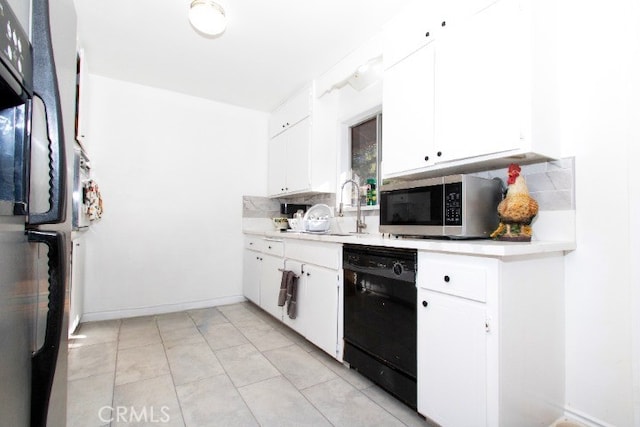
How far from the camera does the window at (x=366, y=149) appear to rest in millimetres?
3004

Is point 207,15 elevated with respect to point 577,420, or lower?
elevated

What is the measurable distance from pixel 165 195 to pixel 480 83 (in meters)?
3.25

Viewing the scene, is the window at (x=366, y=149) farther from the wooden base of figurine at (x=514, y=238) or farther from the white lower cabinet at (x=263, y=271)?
the wooden base of figurine at (x=514, y=238)

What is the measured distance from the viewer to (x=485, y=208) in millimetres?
1737

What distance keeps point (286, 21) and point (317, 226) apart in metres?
1.64

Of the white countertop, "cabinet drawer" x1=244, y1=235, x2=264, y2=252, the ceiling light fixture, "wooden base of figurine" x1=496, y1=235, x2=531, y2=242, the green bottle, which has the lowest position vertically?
"cabinet drawer" x1=244, y1=235, x2=264, y2=252

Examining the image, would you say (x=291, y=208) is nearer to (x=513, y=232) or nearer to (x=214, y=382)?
(x=214, y=382)

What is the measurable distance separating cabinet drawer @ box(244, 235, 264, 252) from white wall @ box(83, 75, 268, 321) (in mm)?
133

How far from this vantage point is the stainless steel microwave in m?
1.65

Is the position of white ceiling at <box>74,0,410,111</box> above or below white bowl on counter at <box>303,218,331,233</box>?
above

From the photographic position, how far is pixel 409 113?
2094 mm

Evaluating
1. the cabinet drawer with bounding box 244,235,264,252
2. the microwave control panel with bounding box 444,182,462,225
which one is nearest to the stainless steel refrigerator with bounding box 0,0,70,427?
the microwave control panel with bounding box 444,182,462,225

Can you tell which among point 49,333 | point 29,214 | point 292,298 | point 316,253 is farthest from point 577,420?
point 29,214

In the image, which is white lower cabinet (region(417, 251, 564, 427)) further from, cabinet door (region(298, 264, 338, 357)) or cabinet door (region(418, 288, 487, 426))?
cabinet door (region(298, 264, 338, 357))
